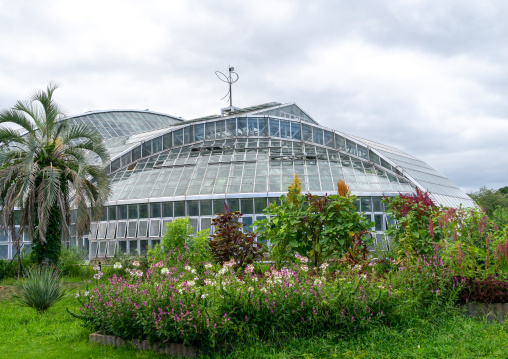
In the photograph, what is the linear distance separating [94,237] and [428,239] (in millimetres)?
16913

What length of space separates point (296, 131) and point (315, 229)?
17756 mm

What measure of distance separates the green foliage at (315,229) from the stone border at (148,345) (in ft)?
15.1

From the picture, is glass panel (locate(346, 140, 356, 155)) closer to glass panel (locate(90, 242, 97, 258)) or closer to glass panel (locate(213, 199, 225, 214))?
glass panel (locate(213, 199, 225, 214))

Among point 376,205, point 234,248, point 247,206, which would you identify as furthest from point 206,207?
point 234,248

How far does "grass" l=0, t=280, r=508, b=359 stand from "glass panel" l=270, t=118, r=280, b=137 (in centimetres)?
2093

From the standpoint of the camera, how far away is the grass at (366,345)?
6.98 metres

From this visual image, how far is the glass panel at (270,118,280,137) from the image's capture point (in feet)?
95.2

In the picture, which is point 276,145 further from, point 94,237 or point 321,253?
point 321,253

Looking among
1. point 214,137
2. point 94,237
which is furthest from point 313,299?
point 214,137

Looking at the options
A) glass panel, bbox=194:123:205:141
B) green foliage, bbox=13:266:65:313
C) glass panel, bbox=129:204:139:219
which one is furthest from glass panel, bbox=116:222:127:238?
green foliage, bbox=13:266:65:313

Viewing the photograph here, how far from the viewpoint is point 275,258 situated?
39.8 ft

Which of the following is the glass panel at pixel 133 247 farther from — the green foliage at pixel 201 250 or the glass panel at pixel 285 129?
the glass panel at pixel 285 129

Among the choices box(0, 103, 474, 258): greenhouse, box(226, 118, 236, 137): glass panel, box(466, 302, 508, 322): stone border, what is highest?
box(226, 118, 236, 137): glass panel

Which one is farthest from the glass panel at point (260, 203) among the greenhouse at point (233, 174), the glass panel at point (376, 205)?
the glass panel at point (376, 205)
